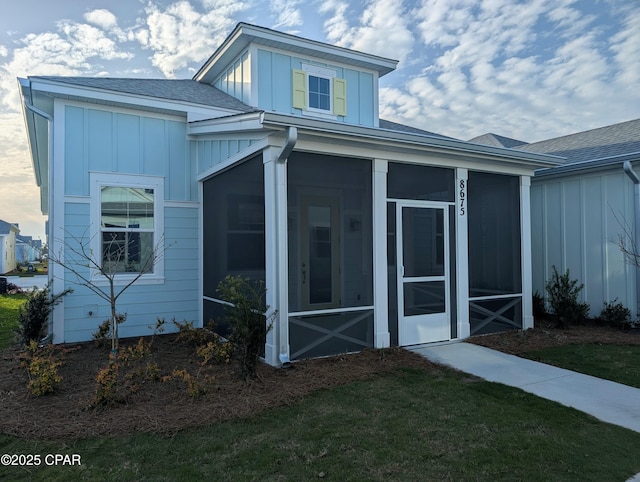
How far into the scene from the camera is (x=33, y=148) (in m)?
9.50

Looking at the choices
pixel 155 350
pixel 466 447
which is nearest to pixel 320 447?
pixel 466 447

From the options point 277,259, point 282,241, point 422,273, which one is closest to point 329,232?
point 282,241

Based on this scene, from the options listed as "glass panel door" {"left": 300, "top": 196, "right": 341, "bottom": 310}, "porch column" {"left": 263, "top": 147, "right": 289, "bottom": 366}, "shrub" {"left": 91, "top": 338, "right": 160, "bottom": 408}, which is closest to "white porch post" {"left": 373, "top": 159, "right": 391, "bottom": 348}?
"glass panel door" {"left": 300, "top": 196, "right": 341, "bottom": 310}

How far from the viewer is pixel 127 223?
6.79 metres

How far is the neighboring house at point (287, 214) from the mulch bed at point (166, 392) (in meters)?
0.47

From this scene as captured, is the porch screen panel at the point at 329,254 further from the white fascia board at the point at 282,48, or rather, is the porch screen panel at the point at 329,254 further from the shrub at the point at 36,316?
the white fascia board at the point at 282,48

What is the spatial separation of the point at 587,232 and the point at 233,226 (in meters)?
6.66

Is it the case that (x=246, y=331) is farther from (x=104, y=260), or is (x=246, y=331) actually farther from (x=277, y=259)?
(x=104, y=260)

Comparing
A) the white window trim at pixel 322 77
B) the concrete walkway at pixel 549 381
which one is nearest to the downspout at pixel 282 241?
the concrete walkway at pixel 549 381

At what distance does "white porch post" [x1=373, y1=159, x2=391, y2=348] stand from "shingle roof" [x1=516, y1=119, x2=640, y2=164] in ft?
16.0

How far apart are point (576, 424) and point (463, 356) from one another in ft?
6.93

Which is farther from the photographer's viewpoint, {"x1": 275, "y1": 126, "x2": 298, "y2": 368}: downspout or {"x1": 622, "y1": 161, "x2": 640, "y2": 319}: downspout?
{"x1": 622, "y1": 161, "x2": 640, "y2": 319}: downspout

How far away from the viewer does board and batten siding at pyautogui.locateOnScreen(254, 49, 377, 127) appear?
8.77 meters

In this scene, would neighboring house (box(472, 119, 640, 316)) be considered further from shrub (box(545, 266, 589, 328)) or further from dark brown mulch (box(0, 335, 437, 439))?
dark brown mulch (box(0, 335, 437, 439))
